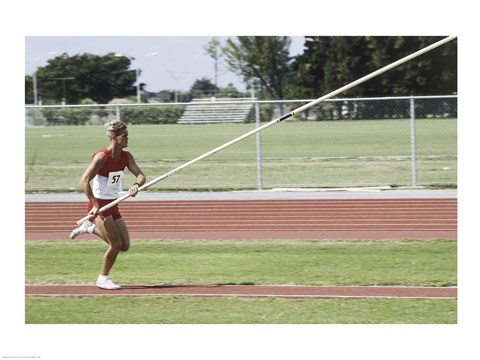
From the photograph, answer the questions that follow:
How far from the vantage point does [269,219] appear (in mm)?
13859

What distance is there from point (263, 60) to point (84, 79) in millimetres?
15984

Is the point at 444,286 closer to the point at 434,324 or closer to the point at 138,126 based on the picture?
the point at 434,324

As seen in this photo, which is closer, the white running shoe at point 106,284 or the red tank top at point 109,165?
the red tank top at point 109,165

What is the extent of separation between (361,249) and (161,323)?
4.22 m

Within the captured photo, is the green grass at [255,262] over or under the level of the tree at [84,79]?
under

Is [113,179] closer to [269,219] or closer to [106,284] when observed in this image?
[106,284]

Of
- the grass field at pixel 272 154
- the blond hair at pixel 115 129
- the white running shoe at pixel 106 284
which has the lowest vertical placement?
the white running shoe at pixel 106 284

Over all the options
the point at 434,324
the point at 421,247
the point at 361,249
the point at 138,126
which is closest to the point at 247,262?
the point at 361,249

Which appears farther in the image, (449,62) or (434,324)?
(449,62)

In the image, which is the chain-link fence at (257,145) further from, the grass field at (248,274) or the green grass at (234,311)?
the green grass at (234,311)

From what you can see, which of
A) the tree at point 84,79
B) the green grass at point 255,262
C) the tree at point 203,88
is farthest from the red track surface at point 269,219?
the tree at point 203,88

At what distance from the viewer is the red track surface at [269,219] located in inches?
491

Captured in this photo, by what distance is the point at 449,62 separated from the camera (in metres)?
44.1

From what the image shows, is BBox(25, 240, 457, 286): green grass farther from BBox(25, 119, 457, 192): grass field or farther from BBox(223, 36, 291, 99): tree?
BBox(223, 36, 291, 99): tree
